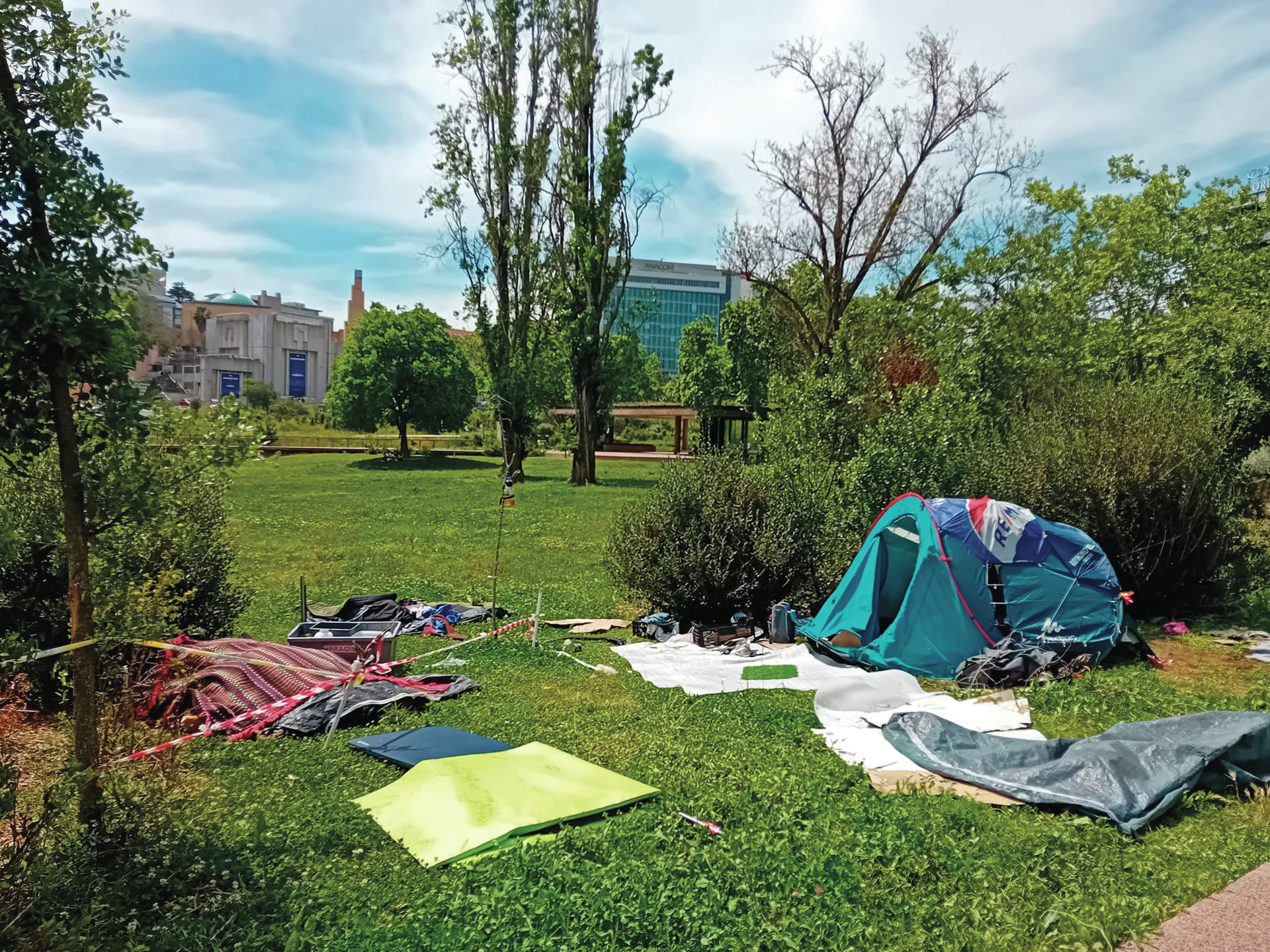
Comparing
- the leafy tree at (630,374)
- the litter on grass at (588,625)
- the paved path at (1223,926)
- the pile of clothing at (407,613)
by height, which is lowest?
the litter on grass at (588,625)

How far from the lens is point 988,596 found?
8828 millimetres

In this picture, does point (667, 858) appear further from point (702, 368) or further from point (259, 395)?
point (259, 395)

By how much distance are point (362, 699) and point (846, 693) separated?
163 inches

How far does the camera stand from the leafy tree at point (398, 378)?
39062 mm

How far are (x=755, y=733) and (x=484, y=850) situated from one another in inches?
115

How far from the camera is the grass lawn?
12.0 ft

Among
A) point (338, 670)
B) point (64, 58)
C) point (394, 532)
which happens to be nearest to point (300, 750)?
point (338, 670)

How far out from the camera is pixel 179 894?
3.80 m

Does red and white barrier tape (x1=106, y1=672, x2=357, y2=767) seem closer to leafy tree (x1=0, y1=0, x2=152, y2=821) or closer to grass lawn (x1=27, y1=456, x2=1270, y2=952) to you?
grass lawn (x1=27, y1=456, x2=1270, y2=952)

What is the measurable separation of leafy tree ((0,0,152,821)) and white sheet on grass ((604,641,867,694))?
544cm

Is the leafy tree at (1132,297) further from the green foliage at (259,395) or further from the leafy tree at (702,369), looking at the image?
the green foliage at (259,395)

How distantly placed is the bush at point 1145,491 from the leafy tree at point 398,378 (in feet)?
105

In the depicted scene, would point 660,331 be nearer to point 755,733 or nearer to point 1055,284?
point 1055,284

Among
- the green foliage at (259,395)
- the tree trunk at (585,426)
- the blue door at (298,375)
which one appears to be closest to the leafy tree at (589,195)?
the tree trunk at (585,426)
